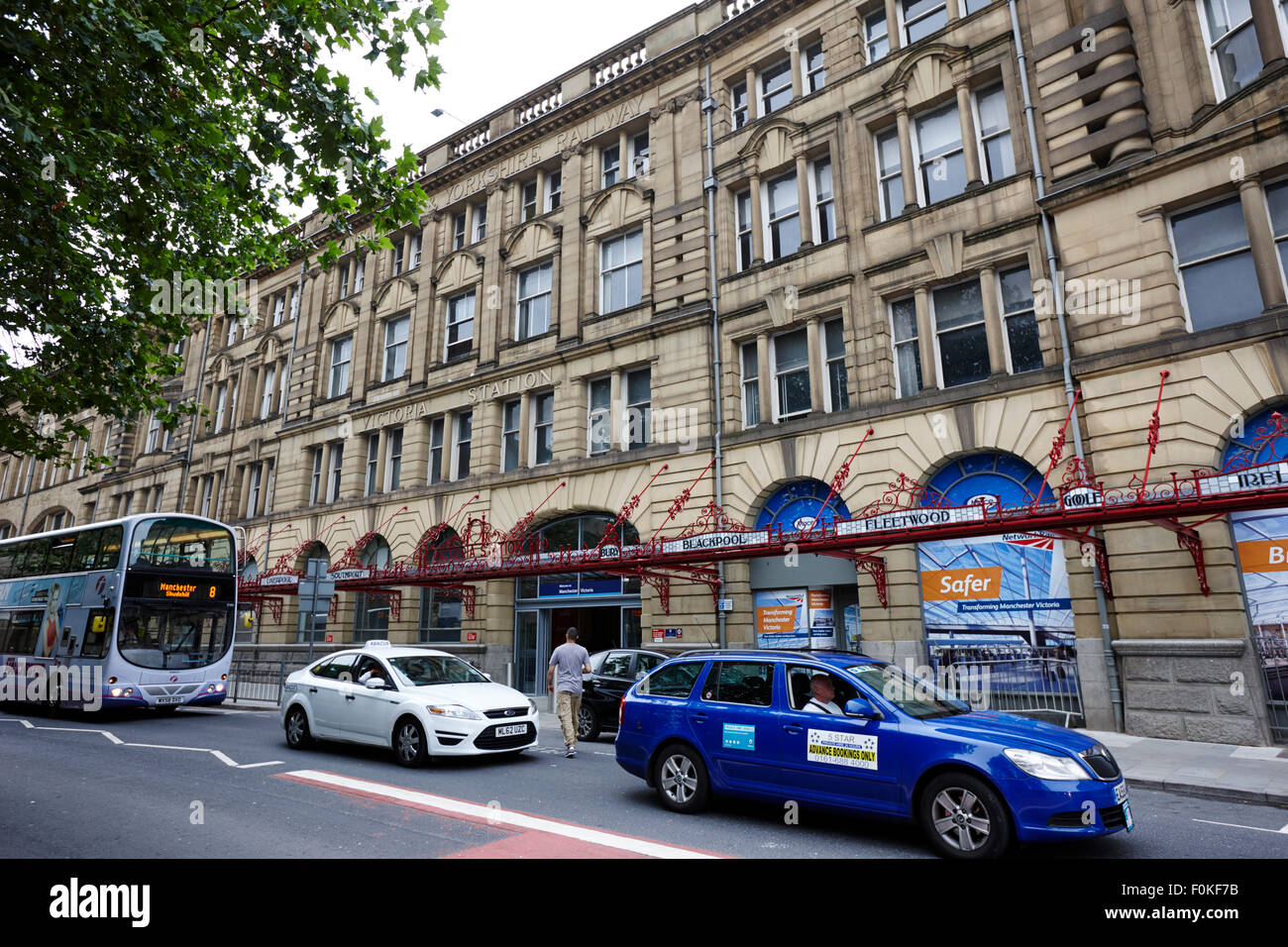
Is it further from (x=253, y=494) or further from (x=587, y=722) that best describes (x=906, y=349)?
(x=253, y=494)

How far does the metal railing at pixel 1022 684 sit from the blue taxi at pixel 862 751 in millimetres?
7241

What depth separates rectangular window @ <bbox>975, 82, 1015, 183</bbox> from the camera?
15.8 meters

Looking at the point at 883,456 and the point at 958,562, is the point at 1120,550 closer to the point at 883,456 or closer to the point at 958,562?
the point at 958,562

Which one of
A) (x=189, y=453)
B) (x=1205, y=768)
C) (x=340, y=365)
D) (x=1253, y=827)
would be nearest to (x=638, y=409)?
(x=1205, y=768)

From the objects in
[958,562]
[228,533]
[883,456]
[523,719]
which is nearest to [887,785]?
[523,719]

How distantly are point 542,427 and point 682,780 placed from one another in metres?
16.6

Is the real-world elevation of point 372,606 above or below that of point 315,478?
below

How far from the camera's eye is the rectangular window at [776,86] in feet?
65.6

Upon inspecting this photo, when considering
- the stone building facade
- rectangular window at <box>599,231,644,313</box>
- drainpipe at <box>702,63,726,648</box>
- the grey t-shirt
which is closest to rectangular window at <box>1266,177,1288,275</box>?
the stone building facade

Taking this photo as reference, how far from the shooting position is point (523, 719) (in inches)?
406

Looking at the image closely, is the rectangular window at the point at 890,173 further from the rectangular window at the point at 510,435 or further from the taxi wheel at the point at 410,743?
the taxi wheel at the point at 410,743

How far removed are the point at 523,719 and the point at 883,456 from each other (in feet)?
31.9

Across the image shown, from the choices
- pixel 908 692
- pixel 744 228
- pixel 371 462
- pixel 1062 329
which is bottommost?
pixel 908 692

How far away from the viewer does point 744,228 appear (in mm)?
20016
